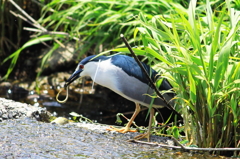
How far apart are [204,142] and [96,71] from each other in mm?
1100

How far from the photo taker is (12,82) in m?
6.50

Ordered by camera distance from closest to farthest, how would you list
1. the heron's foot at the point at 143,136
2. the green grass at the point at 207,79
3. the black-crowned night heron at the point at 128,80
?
the green grass at the point at 207,79 < the heron's foot at the point at 143,136 < the black-crowned night heron at the point at 128,80

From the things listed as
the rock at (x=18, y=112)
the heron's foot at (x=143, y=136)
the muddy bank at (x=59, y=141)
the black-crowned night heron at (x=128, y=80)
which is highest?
the black-crowned night heron at (x=128, y=80)

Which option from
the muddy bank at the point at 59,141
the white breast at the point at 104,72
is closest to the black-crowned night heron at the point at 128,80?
the white breast at the point at 104,72

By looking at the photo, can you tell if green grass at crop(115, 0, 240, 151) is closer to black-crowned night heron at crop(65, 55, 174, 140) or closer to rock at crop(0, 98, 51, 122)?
black-crowned night heron at crop(65, 55, 174, 140)

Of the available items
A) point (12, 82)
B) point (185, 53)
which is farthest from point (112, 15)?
point (185, 53)

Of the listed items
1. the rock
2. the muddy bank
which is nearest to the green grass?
the muddy bank

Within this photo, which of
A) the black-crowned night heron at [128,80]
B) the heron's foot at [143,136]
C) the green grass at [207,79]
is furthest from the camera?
the black-crowned night heron at [128,80]

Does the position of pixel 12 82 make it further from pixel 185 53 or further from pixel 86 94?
pixel 185 53

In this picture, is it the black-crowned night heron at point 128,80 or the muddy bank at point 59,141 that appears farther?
the black-crowned night heron at point 128,80

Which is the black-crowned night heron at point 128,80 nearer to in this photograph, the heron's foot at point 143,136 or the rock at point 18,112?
the heron's foot at point 143,136

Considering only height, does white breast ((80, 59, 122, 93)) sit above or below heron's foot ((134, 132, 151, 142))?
above

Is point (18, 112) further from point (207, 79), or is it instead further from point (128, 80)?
point (207, 79)

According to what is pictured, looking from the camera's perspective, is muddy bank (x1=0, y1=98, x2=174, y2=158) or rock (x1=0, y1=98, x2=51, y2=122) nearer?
muddy bank (x1=0, y1=98, x2=174, y2=158)
